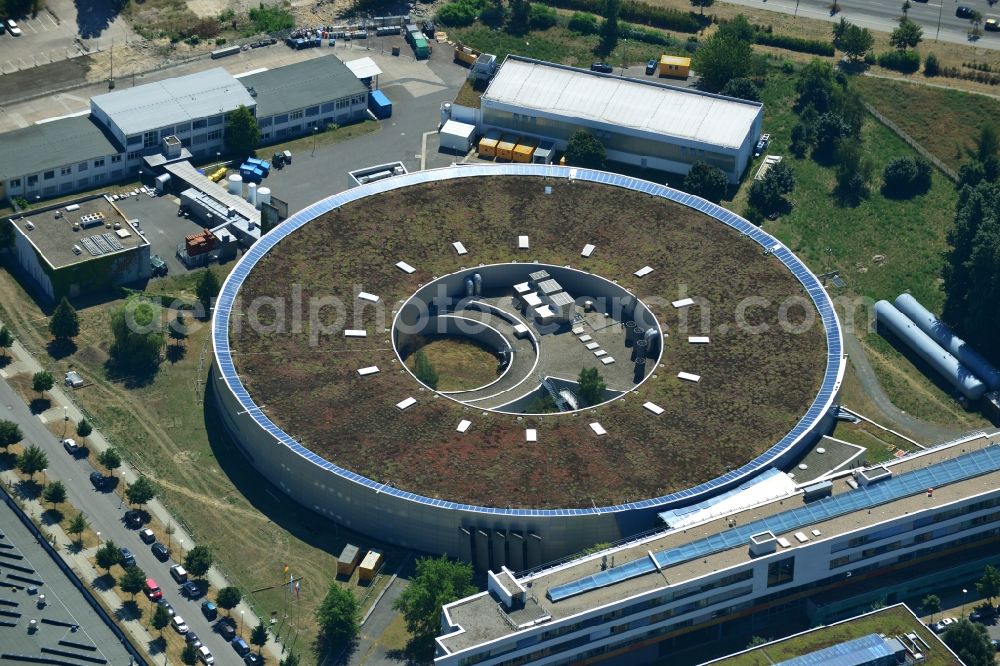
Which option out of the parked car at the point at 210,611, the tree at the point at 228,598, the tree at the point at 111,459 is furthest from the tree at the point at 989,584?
the tree at the point at 111,459

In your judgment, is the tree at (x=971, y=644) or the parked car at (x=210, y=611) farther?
the parked car at (x=210, y=611)

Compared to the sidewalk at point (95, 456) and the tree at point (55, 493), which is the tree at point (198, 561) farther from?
the tree at point (55, 493)

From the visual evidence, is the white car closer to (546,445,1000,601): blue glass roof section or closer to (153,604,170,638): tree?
(153,604,170,638): tree

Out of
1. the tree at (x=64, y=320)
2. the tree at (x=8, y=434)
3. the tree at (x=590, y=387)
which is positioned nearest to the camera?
the tree at (x=8, y=434)

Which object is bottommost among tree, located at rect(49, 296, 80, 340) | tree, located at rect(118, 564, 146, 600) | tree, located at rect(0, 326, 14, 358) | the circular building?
tree, located at rect(118, 564, 146, 600)

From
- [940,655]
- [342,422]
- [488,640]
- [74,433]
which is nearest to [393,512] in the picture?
[342,422]

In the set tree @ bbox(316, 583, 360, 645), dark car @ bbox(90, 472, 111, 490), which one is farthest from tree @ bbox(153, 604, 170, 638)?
dark car @ bbox(90, 472, 111, 490)
